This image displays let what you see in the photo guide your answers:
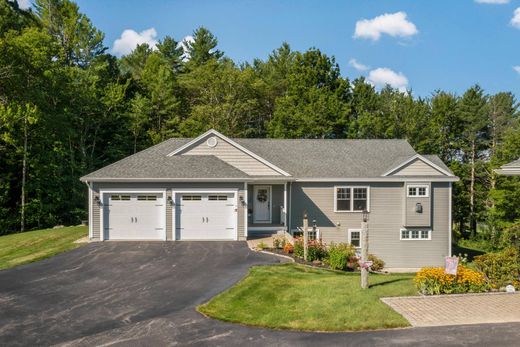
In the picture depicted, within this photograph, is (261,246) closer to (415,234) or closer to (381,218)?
(381,218)

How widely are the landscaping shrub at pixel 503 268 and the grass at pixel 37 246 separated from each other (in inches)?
652

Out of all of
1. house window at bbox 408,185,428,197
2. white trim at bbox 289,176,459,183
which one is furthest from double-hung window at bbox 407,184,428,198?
white trim at bbox 289,176,459,183

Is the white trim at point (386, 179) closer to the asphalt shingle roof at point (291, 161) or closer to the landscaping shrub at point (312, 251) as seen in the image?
the asphalt shingle roof at point (291, 161)

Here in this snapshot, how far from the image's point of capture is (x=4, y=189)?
93.9ft

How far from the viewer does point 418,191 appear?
2338cm

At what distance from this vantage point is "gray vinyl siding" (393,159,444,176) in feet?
76.6

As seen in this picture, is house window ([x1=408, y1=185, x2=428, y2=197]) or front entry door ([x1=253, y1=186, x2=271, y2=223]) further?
front entry door ([x1=253, y1=186, x2=271, y2=223])

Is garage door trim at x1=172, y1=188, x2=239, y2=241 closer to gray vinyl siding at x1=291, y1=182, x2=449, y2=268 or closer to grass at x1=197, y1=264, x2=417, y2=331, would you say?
gray vinyl siding at x1=291, y1=182, x2=449, y2=268

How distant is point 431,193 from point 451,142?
2264 cm

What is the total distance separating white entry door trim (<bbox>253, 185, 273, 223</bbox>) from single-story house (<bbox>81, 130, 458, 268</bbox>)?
0.19ft

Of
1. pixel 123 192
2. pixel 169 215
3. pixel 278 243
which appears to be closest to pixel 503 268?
pixel 278 243

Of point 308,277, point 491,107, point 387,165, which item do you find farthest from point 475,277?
point 491,107

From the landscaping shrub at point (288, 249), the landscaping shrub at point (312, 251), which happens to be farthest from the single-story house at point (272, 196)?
the landscaping shrub at point (312, 251)

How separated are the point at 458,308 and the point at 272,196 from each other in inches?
570
